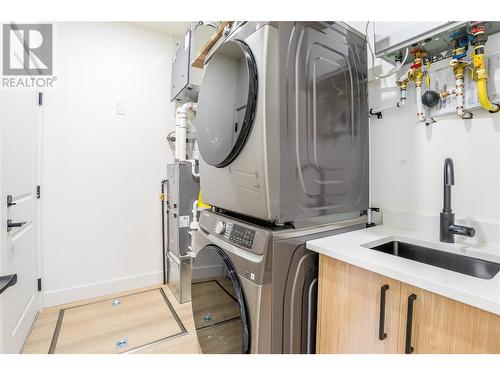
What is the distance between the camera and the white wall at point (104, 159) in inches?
98.0

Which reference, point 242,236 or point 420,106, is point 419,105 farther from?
point 242,236

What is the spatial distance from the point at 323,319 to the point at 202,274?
69cm

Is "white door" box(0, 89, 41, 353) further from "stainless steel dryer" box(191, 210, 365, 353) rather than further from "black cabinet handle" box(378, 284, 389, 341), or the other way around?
"black cabinet handle" box(378, 284, 389, 341)

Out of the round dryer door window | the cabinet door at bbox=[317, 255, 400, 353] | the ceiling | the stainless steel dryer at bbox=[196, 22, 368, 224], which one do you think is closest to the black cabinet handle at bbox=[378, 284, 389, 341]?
the cabinet door at bbox=[317, 255, 400, 353]

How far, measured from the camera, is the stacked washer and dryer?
104 cm

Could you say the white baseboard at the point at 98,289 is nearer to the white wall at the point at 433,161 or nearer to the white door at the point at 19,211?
the white door at the point at 19,211

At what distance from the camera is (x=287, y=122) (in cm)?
107

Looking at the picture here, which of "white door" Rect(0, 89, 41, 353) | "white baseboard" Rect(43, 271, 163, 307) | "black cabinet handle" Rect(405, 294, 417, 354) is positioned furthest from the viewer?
"white baseboard" Rect(43, 271, 163, 307)

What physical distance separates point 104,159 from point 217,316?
2226 mm

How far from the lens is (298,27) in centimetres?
112

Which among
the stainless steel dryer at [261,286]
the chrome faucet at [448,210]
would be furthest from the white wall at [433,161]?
the stainless steel dryer at [261,286]

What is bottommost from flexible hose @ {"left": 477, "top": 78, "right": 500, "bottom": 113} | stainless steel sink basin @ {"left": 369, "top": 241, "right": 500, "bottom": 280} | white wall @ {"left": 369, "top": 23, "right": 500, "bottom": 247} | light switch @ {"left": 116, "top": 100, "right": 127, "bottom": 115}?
stainless steel sink basin @ {"left": 369, "top": 241, "right": 500, "bottom": 280}

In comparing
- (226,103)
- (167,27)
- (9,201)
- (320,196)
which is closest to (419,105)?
(320,196)
